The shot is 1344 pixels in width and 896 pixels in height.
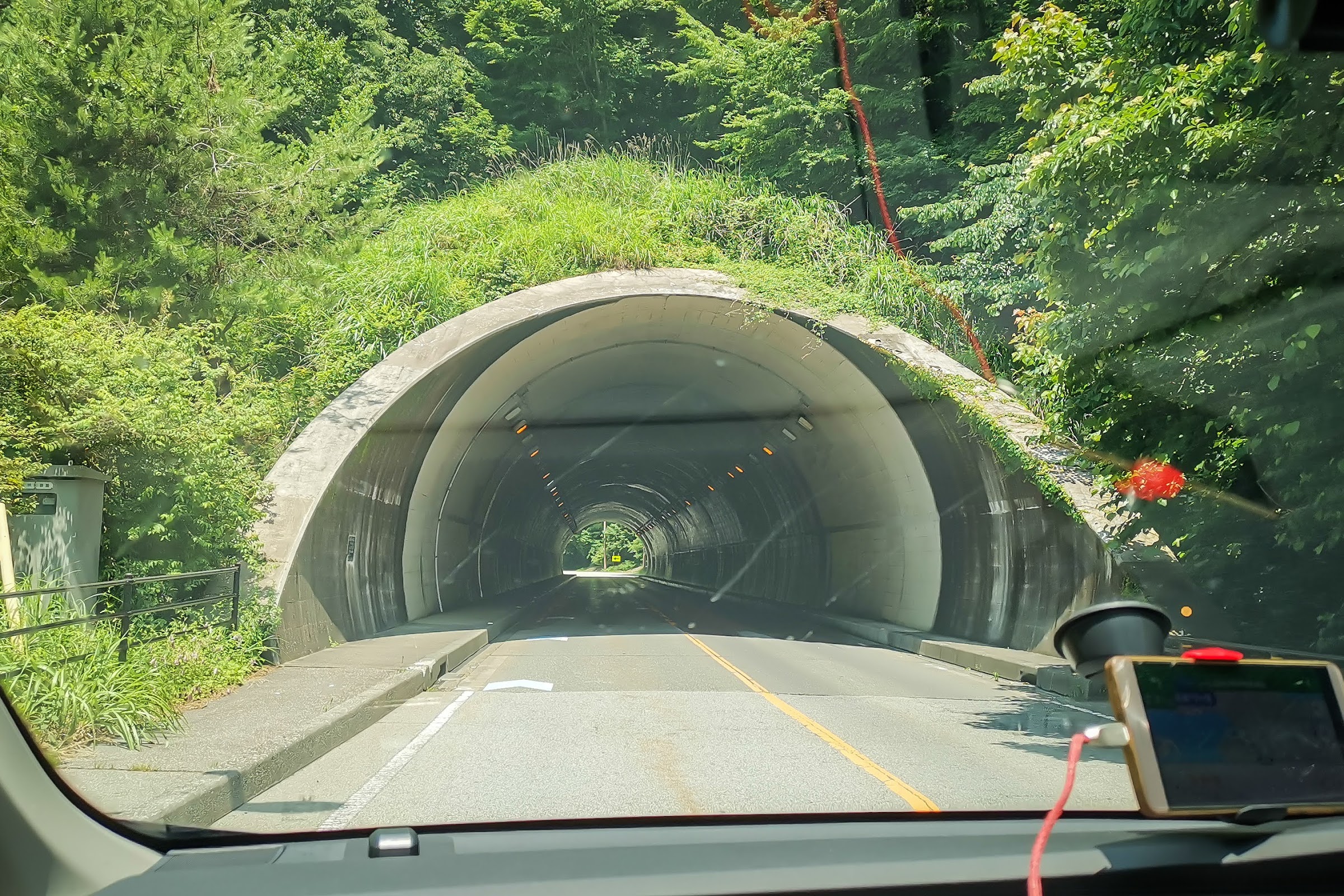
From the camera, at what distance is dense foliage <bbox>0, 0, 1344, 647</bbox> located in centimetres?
816

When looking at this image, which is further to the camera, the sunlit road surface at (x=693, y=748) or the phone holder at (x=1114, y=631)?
the sunlit road surface at (x=693, y=748)

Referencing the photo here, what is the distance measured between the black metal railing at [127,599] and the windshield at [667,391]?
123 millimetres

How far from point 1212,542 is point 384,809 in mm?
7871

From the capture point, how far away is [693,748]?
27.1 feet

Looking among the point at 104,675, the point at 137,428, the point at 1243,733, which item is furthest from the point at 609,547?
the point at 1243,733

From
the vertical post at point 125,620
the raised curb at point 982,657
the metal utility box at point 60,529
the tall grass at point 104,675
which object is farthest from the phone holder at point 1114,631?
the metal utility box at point 60,529

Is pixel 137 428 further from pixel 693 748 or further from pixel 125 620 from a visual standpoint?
pixel 693 748

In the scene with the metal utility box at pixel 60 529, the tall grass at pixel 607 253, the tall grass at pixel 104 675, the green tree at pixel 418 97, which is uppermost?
the green tree at pixel 418 97

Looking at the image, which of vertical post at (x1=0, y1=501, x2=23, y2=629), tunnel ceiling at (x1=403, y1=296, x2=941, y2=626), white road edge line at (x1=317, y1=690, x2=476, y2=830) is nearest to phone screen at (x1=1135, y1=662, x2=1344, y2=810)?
white road edge line at (x1=317, y1=690, x2=476, y2=830)

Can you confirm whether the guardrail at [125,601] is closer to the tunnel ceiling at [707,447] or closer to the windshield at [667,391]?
the windshield at [667,391]

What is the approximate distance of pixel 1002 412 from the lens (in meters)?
15.6

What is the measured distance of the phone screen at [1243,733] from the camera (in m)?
2.25

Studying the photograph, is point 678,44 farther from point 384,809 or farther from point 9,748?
point 9,748

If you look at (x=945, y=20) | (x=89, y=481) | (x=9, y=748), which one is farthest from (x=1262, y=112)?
(x=945, y=20)
